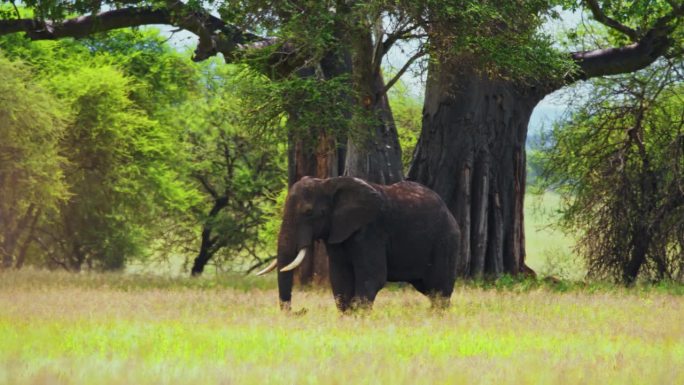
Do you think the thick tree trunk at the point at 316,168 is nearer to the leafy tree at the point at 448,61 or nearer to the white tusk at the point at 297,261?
the leafy tree at the point at 448,61

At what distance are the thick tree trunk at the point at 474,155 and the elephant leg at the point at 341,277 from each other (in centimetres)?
974

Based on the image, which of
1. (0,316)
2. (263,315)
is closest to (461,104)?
(263,315)

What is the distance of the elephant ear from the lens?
678 inches

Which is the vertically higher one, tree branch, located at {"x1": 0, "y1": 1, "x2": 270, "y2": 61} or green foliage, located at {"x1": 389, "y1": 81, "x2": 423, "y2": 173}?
green foliage, located at {"x1": 389, "y1": 81, "x2": 423, "y2": 173}

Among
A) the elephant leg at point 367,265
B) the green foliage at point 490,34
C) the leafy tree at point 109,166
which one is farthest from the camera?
the leafy tree at point 109,166

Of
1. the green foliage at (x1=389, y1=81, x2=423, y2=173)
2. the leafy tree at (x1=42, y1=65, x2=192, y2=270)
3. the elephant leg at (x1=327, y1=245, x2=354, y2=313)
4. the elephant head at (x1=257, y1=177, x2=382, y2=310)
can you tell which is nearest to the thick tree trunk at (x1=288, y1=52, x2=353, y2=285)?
the elephant leg at (x1=327, y1=245, x2=354, y2=313)

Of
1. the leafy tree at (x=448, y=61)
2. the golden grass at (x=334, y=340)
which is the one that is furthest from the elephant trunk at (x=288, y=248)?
the leafy tree at (x=448, y=61)

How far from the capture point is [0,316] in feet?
53.4

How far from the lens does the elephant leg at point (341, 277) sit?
17609mm

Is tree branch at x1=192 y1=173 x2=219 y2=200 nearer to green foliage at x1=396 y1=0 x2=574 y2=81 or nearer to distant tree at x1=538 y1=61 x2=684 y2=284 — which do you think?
distant tree at x1=538 y1=61 x2=684 y2=284

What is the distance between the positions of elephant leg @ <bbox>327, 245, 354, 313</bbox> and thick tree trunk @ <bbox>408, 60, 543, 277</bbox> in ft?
32.0

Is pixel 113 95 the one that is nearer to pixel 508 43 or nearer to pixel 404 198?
pixel 508 43

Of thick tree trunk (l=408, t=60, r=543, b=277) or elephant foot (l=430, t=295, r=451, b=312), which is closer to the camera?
elephant foot (l=430, t=295, r=451, b=312)

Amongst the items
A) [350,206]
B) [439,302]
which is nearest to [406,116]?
A: [439,302]
